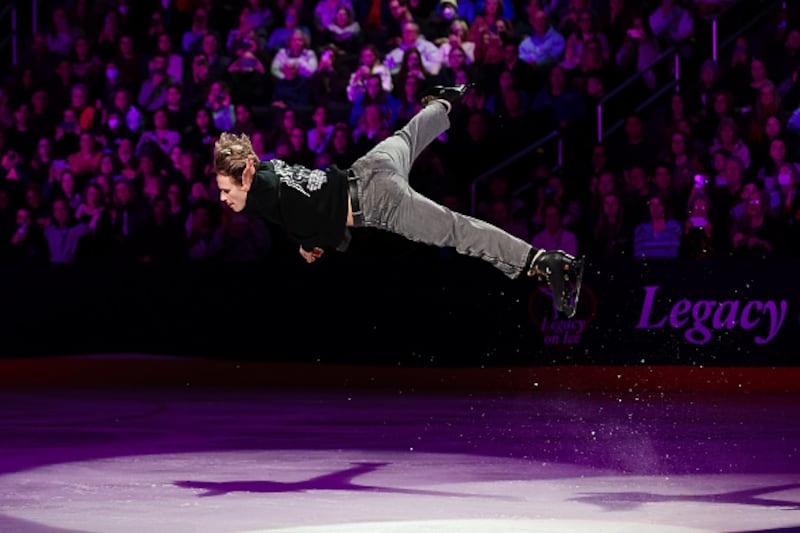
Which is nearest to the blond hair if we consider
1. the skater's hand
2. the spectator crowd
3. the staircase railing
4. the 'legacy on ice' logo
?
the skater's hand

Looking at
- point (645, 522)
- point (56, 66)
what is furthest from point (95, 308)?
point (645, 522)

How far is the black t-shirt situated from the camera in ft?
31.0

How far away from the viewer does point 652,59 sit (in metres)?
19.8

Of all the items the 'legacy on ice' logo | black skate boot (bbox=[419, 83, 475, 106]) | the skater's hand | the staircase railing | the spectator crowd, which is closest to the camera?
the skater's hand

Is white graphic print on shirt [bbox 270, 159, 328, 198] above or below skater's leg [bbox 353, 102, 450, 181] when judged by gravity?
below

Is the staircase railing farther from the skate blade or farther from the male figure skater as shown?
the skate blade

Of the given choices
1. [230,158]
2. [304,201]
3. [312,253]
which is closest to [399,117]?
[312,253]

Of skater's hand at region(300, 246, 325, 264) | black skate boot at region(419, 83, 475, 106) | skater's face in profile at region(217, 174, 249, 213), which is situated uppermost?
black skate boot at region(419, 83, 475, 106)

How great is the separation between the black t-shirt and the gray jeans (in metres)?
0.17

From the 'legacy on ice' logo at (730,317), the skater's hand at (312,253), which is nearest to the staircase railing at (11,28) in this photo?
the 'legacy on ice' logo at (730,317)

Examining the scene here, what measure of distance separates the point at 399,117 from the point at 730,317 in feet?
16.3

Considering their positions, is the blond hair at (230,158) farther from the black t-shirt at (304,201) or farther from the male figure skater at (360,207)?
the black t-shirt at (304,201)

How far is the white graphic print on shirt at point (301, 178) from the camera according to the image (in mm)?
9492

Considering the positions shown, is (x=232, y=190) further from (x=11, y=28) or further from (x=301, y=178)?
(x=11, y=28)
